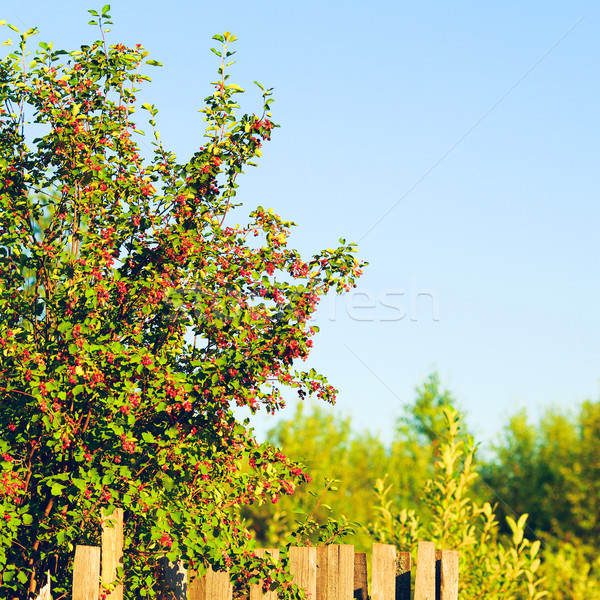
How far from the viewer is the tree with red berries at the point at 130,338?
4723 millimetres

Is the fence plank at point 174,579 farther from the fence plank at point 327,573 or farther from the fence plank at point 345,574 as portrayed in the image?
the fence plank at point 345,574

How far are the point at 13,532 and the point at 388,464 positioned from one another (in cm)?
2871

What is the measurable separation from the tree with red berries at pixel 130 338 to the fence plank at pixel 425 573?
1035 millimetres

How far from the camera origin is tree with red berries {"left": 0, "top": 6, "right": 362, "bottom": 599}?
472 cm

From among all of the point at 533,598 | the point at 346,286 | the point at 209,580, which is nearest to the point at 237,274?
the point at 346,286

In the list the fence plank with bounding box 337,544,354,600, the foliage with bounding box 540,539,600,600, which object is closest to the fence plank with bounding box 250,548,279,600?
the fence plank with bounding box 337,544,354,600

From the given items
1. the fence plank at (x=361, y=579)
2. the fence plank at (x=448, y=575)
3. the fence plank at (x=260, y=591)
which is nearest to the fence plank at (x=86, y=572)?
the fence plank at (x=260, y=591)

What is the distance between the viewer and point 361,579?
5305 millimetres

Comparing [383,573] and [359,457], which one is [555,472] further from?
[383,573]

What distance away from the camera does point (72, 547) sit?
16.9 feet

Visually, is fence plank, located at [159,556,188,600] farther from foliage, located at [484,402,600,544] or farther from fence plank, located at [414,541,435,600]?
foliage, located at [484,402,600,544]

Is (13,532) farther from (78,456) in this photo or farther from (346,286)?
(346,286)

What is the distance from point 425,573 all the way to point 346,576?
2.06 ft

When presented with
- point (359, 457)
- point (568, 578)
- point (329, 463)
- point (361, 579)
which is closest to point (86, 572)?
point (361, 579)
